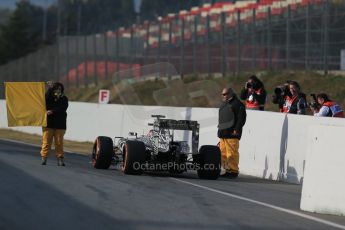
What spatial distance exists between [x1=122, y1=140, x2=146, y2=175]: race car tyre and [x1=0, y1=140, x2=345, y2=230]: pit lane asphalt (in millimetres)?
224

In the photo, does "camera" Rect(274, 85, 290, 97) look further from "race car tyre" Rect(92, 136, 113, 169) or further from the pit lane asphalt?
"race car tyre" Rect(92, 136, 113, 169)

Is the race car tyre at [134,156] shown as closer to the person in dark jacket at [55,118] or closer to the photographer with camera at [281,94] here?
the person in dark jacket at [55,118]

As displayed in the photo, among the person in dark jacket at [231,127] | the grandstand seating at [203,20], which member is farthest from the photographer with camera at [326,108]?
the grandstand seating at [203,20]

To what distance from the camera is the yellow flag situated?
19656mm

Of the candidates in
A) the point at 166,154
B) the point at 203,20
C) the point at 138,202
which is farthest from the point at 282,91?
the point at 203,20

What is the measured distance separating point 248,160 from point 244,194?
20.5 ft

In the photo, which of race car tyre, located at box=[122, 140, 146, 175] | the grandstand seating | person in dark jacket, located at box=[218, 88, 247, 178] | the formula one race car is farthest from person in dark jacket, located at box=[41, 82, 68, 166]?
the grandstand seating

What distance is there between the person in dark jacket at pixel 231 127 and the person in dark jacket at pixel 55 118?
128 inches

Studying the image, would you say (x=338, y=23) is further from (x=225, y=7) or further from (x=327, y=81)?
(x=225, y=7)

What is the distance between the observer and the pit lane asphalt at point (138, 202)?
410 inches

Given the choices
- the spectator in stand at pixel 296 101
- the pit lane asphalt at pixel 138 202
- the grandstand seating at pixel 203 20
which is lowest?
the pit lane asphalt at pixel 138 202

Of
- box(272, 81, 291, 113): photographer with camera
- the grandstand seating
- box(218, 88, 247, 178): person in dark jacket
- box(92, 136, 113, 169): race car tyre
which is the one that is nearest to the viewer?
box(92, 136, 113, 169): race car tyre

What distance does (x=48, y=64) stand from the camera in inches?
2255

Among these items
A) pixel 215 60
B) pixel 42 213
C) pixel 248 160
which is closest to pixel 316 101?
pixel 248 160
